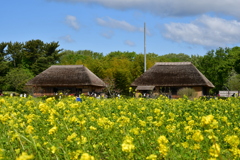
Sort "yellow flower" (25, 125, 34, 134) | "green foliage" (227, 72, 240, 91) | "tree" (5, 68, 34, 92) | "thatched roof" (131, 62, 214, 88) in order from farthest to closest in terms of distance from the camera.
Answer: "tree" (5, 68, 34, 92)
"green foliage" (227, 72, 240, 91)
"thatched roof" (131, 62, 214, 88)
"yellow flower" (25, 125, 34, 134)

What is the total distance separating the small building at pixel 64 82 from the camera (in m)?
42.6

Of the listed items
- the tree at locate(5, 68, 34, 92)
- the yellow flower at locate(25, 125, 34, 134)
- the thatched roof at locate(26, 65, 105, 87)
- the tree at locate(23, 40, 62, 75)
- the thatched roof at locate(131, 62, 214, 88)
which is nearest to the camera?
the yellow flower at locate(25, 125, 34, 134)

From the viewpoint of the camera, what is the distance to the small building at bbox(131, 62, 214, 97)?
133 ft

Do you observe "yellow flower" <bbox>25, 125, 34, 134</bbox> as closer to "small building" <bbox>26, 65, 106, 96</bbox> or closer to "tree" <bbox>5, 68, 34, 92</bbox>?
"small building" <bbox>26, 65, 106, 96</bbox>

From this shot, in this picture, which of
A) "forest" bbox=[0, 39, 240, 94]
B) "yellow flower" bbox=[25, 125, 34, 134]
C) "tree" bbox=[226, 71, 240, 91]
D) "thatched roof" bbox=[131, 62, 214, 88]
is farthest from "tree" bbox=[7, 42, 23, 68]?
"yellow flower" bbox=[25, 125, 34, 134]

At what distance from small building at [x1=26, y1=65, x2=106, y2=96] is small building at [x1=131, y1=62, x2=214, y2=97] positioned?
17.8ft

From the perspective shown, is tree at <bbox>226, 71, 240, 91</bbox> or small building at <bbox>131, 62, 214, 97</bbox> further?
tree at <bbox>226, 71, 240, 91</bbox>

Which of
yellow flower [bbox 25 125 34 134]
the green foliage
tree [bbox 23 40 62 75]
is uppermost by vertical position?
tree [bbox 23 40 62 75]

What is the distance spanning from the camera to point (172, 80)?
136ft

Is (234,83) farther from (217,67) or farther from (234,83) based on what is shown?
(217,67)

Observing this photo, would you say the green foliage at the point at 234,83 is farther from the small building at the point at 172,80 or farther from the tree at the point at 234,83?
the small building at the point at 172,80

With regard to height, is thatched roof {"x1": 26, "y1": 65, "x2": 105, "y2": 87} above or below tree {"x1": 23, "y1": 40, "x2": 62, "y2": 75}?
below

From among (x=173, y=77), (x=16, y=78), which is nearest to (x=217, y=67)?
(x=173, y=77)

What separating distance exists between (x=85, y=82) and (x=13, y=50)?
79.5ft
